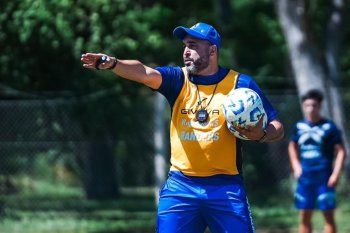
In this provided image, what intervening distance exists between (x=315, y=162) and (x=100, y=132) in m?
3.99

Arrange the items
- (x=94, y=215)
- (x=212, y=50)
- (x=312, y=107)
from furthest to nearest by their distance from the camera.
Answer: (x=94, y=215) → (x=312, y=107) → (x=212, y=50)

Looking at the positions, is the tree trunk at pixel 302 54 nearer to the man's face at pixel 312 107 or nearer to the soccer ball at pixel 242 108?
the man's face at pixel 312 107

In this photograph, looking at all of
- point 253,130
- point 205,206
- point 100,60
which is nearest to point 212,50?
point 253,130

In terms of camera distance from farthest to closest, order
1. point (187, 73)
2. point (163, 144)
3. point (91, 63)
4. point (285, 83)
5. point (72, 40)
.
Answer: point (285, 83) < point (163, 144) < point (72, 40) < point (187, 73) < point (91, 63)

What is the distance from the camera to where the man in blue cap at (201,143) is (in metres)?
6.02

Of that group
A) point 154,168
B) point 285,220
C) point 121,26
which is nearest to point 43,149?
point 154,168

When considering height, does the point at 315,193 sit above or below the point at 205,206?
below

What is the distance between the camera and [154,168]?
40.9 feet

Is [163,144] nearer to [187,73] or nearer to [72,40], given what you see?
[72,40]

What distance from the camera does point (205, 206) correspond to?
604 cm

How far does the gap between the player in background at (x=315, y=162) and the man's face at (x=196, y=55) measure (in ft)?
12.7

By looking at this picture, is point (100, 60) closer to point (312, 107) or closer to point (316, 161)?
point (312, 107)

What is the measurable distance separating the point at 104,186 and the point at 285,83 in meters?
6.51

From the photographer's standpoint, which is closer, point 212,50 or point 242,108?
point 242,108
